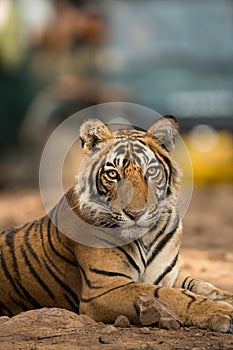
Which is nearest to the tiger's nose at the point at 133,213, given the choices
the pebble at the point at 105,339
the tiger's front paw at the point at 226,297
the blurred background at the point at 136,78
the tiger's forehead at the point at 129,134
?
the tiger's forehead at the point at 129,134

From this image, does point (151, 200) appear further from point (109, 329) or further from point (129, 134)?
point (109, 329)

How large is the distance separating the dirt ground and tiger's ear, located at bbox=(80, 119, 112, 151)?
3.23 ft

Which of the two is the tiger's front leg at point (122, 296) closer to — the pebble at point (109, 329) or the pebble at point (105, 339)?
Result: the pebble at point (109, 329)

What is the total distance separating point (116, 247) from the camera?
5.40 metres

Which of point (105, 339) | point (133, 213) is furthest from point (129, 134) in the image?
point (105, 339)

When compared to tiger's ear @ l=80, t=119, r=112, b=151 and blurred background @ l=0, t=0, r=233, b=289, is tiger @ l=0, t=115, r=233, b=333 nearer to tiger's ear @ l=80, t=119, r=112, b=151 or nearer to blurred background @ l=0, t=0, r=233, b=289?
tiger's ear @ l=80, t=119, r=112, b=151

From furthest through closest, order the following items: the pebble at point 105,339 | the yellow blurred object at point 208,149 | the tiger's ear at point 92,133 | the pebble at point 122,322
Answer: the yellow blurred object at point 208,149 < the tiger's ear at point 92,133 < the pebble at point 122,322 < the pebble at point 105,339

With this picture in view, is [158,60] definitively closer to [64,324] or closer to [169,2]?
[169,2]

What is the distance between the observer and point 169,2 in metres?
14.6

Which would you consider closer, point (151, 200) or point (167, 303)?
point (167, 303)

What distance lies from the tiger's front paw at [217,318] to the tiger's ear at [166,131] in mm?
951

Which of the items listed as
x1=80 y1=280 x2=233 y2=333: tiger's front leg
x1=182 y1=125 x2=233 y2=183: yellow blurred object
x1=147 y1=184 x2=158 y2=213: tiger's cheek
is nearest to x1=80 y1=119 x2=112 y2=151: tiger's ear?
x1=147 y1=184 x2=158 y2=213: tiger's cheek

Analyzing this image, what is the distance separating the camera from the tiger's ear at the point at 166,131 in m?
5.48

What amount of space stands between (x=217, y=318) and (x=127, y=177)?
859mm
